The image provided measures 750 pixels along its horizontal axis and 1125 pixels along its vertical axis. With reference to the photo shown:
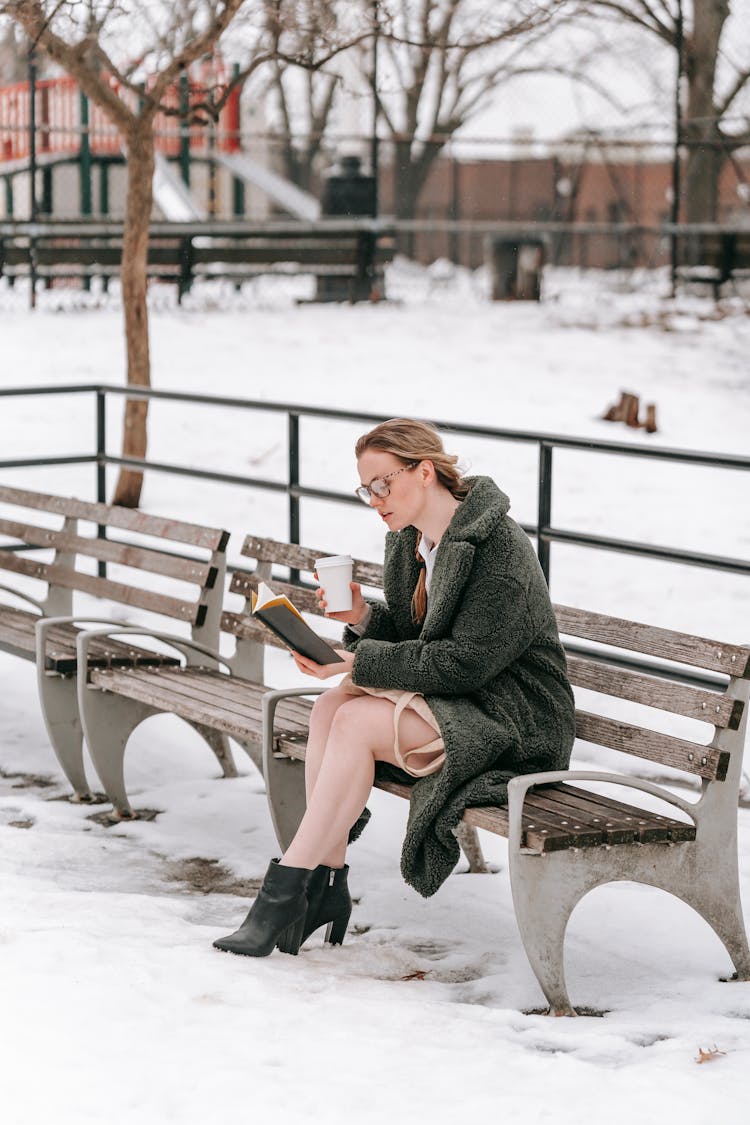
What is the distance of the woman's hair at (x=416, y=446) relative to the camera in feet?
13.7

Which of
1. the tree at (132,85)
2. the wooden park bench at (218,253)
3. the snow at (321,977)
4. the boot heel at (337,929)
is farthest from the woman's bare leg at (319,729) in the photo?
the wooden park bench at (218,253)

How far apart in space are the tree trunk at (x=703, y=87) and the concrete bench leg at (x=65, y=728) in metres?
17.3

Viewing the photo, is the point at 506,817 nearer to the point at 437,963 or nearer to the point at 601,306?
the point at 437,963

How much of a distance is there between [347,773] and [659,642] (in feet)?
2.81

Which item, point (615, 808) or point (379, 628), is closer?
point (615, 808)

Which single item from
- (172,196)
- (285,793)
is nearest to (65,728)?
(285,793)

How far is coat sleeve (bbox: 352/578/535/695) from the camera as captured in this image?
4.06 m

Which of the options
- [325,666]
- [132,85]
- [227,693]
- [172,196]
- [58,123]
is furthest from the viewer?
[172,196]

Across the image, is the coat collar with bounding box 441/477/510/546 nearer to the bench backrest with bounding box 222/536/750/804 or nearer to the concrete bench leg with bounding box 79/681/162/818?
the bench backrest with bounding box 222/536/750/804

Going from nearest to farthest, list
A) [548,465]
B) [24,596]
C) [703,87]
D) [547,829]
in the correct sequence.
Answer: [547,829], [548,465], [24,596], [703,87]

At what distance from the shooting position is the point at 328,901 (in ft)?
13.9

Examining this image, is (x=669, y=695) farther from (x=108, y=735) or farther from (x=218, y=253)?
(x=218, y=253)

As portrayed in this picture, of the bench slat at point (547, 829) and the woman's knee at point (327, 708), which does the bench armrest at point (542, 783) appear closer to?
the bench slat at point (547, 829)

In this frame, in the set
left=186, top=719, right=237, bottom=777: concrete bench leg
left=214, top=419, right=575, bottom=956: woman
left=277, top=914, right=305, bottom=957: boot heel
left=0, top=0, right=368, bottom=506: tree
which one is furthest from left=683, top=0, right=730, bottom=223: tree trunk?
left=277, top=914, right=305, bottom=957: boot heel
